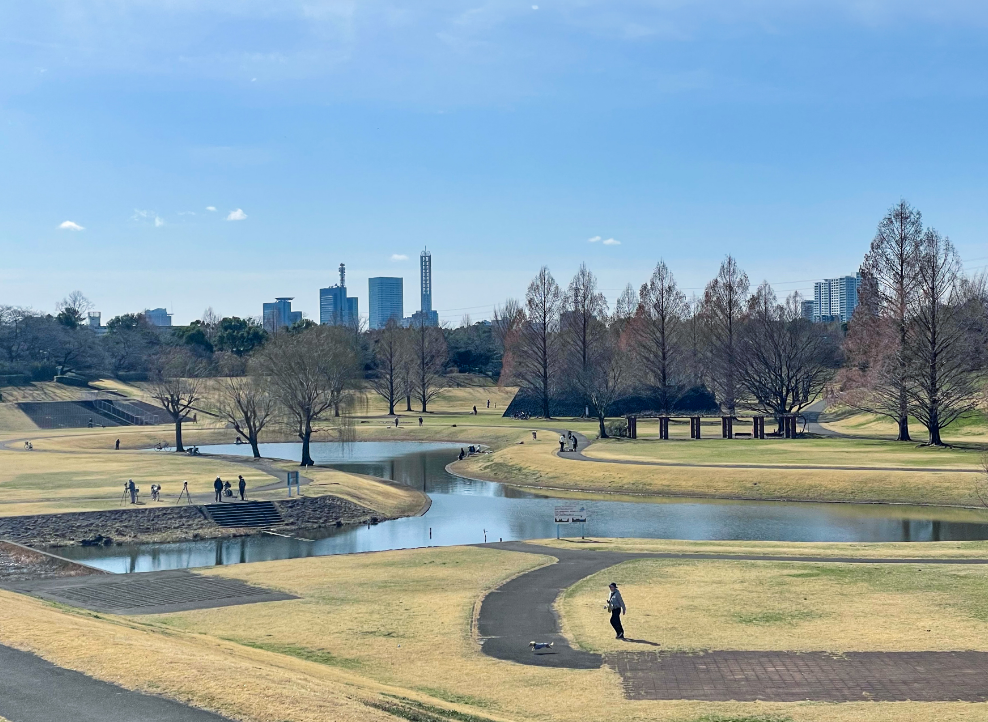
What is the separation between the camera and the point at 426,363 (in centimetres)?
13050

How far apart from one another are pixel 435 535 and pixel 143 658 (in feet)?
98.2

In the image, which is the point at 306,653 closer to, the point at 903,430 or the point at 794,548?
the point at 794,548

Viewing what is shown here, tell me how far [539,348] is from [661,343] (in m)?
16.5

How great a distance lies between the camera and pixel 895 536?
4578cm

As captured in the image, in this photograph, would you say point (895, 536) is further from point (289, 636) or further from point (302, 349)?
point (302, 349)

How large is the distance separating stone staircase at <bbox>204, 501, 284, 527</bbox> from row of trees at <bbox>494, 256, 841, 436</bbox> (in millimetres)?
47305

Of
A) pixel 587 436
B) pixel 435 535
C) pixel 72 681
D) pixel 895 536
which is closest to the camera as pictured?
pixel 72 681

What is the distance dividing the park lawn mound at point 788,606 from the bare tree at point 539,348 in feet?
258

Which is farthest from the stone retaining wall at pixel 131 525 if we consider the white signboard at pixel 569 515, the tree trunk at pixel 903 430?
the tree trunk at pixel 903 430

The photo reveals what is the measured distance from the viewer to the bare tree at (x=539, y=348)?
11219cm

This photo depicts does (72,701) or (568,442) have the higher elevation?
(568,442)

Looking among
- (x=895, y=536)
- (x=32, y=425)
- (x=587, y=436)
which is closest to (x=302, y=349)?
(x=587, y=436)

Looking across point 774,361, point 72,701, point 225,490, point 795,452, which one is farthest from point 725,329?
point 72,701

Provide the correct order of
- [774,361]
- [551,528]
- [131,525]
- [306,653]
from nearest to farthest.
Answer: [306,653]
[131,525]
[551,528]
[774,361]
